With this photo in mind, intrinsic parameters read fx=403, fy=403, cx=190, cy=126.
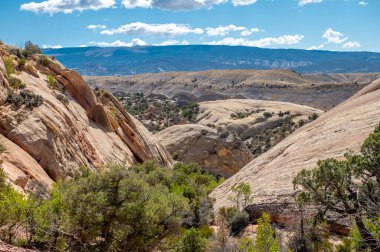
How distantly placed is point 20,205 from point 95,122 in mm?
20645

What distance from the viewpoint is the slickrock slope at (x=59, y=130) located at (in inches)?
910

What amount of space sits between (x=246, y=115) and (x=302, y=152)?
238 feet

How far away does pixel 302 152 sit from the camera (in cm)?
2791

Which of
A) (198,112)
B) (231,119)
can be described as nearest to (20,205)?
(231,119)

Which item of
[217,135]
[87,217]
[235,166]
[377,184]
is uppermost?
[377,184]

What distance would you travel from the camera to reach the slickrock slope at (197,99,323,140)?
294 feet

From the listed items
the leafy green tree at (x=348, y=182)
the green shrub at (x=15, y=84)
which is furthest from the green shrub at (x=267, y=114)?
the leafy green tree at (x=348, y=182)

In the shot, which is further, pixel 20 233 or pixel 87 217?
pixel 20 233

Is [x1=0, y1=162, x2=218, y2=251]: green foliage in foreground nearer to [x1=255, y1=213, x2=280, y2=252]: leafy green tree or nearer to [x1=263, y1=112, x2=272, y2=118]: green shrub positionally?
[x1=255, y1=213, x2=280, y2=252]: leafy green tree

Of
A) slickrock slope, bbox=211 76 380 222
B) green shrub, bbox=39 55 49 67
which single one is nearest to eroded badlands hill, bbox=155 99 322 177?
slickrock slope, bbox=211 76 380 222

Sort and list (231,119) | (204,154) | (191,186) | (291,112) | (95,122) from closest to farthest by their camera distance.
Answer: (191,186) → (95,122) → (204,154) → (231,119) → (291,112)

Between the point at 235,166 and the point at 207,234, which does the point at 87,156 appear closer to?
the point at 207,234

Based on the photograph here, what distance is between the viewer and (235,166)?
56.0 metres

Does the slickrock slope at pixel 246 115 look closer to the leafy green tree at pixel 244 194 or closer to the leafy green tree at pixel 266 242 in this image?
the leafy green tree at pixel 244 194
